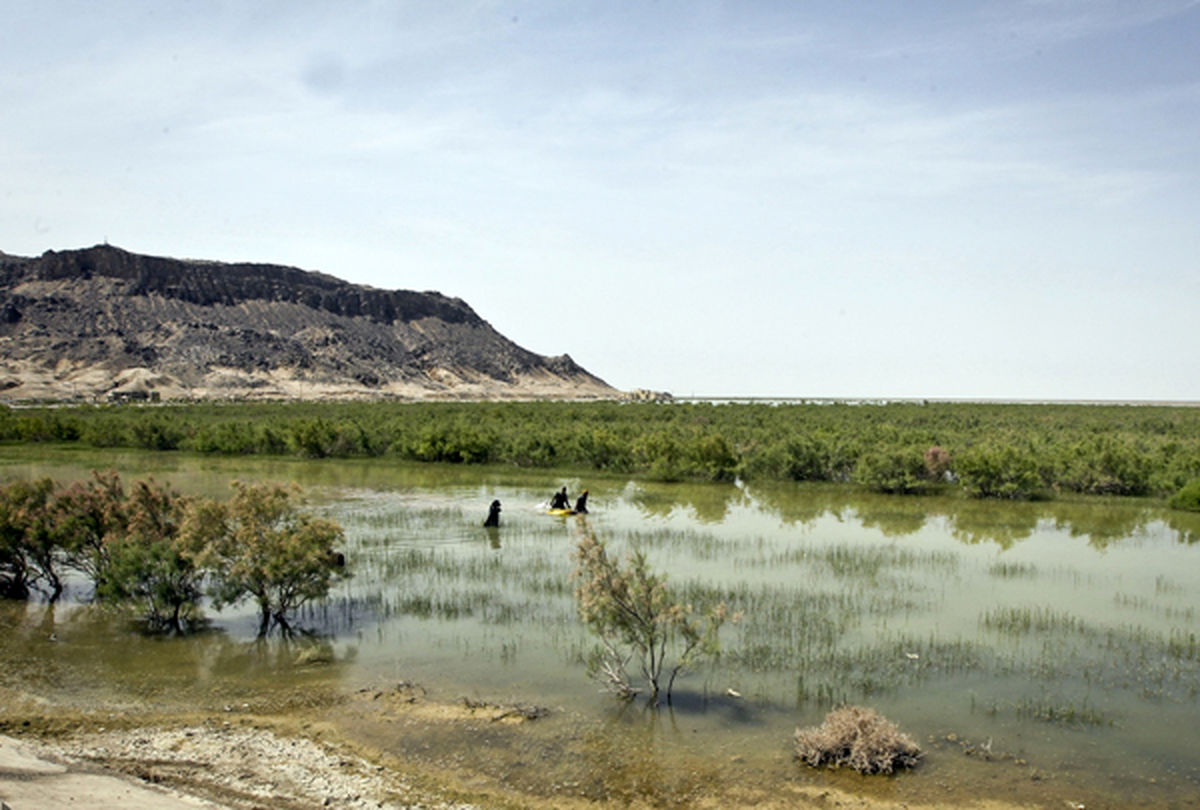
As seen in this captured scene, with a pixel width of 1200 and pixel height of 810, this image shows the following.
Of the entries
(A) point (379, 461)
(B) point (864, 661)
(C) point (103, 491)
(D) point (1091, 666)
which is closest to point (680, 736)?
(B) point (864, 661)

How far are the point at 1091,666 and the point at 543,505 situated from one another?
1725 cm

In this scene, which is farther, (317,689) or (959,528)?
(959,528)

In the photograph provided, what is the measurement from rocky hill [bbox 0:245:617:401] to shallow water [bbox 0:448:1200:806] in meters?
101

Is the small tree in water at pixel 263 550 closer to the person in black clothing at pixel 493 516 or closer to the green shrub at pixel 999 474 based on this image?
the person in black clothing at pixel 493 516

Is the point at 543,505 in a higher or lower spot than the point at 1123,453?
lower

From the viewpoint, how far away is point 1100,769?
9.62 metres

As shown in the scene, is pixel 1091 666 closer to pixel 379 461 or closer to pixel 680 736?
pixel 680 736

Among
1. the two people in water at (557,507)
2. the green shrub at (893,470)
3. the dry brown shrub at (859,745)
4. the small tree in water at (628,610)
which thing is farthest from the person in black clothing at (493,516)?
the green shrub at (893,470)

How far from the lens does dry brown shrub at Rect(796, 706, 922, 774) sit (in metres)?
9.43

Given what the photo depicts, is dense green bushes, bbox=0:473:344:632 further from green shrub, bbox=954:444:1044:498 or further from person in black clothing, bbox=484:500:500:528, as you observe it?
green shrub, bbox=954:444:1044:498

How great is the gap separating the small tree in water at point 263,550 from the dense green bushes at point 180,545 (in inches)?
0.7

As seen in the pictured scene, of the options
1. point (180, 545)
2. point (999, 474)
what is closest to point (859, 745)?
point (180, 545)

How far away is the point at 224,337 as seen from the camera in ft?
431

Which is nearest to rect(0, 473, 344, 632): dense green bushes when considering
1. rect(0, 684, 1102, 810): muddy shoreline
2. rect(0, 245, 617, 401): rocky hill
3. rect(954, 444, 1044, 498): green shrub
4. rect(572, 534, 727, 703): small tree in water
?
rect(0, 684, 1102, 810): muddy shoreline
